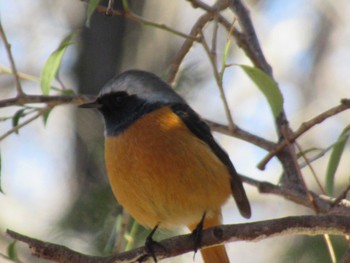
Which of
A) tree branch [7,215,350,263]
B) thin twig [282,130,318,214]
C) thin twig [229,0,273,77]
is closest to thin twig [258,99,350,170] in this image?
thin twig [282,130,318,214]

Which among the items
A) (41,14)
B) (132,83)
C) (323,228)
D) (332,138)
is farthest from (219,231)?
(41,14)

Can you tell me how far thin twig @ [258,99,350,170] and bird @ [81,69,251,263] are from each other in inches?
12.9

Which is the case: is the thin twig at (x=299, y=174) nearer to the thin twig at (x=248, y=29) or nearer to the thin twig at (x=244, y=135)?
the thin twig at (x=244, y=135)

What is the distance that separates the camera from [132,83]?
450 cm

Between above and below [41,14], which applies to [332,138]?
below

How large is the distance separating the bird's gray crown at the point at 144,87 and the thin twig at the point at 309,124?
733mm

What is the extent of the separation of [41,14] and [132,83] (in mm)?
4045

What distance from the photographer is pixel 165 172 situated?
3904 millimetres

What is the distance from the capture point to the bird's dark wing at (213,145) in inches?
165

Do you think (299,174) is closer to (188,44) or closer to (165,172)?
(165,172)

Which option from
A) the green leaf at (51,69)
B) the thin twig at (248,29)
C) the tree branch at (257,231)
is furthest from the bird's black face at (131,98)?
the tree branch at (257,231)

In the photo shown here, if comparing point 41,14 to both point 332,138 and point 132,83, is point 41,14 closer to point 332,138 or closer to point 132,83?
point 332,138

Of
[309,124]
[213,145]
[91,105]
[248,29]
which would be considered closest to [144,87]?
[91,105]

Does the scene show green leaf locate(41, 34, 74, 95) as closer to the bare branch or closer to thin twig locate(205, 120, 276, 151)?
thin twig locate(205, 120, 276, 151)
